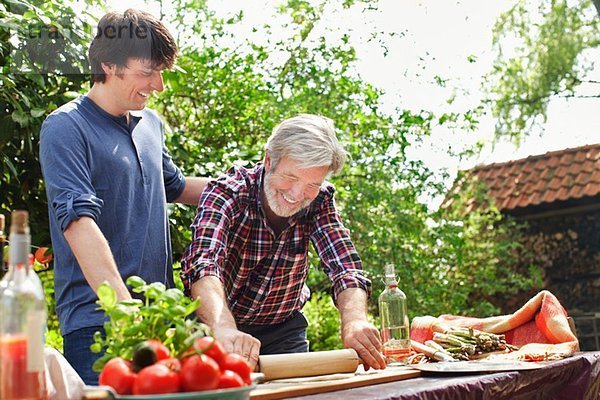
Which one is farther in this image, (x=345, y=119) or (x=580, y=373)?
(x=345, y=119)

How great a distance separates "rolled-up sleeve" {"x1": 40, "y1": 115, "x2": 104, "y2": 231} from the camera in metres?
1.95

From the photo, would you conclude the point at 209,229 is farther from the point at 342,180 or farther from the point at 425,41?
the point at 425,41

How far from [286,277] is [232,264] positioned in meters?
0.18

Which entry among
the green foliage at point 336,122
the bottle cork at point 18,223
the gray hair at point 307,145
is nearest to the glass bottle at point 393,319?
the gray hair at point 307,145

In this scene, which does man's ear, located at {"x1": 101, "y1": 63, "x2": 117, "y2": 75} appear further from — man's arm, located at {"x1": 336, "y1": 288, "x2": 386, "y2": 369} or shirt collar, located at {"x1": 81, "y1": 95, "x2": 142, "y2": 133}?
man's arm, located at {"x1": 336, "y1": 288, "x2": 386, "y2": 369}

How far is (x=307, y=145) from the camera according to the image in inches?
90.5

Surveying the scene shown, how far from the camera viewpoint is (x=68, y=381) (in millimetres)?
1456

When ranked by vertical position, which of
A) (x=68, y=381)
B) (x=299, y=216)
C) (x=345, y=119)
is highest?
(x=345, y=119)

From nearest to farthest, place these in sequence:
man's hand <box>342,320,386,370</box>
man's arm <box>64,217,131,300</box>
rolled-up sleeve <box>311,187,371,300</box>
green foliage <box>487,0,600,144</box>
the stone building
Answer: man's arm <box>64,217,131,300</box>, man's hand <box>342,320,386,370</box>, rolled-up sleeve <box>311,187,371,300</box>, green foliage <box>487,0,600,144</box>, the stone building

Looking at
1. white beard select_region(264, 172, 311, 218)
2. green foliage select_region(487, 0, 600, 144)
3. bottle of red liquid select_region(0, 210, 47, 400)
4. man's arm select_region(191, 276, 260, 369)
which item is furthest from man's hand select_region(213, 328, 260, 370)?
green foliage select_region(487, 0, 600, 144)

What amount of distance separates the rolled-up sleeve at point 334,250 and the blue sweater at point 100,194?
49 centimetres

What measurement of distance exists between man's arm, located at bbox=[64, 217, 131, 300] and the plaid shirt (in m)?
0.45

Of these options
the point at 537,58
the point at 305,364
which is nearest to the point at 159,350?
the point at 305,364

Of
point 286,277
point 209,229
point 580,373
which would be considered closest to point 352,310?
point 286,277
